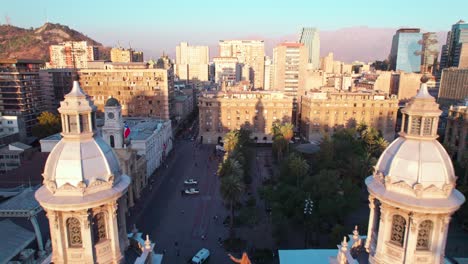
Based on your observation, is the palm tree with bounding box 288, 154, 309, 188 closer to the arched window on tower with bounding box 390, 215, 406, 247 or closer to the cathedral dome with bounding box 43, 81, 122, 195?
the arched window on tower with bounding box 390, 215, 406, 247

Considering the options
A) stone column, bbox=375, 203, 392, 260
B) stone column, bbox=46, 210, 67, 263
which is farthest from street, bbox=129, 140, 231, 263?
stone column, bbox=375, 203, 392, 260

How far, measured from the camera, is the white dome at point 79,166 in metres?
15.0

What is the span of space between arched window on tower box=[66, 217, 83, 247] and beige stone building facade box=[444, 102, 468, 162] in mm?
74596

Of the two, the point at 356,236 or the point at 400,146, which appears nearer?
the point at 400,146

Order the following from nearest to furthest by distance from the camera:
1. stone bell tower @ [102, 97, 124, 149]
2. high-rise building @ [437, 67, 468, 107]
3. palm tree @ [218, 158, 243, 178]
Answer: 1. palm tree @ [218, 158, 243, 178]
2. stone bell tower @ [102, 97, 124, 149]
3. high-rise building @ [437, 67, 468, 107]

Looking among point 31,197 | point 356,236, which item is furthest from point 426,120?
point 31,197

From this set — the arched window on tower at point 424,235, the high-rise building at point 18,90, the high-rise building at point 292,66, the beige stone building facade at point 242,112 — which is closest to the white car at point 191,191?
the beige stone building facade at point 242,112

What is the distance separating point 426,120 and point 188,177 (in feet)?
190

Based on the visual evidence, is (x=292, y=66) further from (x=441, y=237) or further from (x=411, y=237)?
(x=411, y=237)

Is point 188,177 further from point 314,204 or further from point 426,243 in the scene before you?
point 426,243

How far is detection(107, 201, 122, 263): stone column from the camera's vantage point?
52.5ft

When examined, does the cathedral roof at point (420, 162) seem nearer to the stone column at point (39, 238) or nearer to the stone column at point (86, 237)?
the stone column at point (86, 237)

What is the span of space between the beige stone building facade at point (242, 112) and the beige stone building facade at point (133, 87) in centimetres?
1296

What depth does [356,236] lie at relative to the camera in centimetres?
1895
